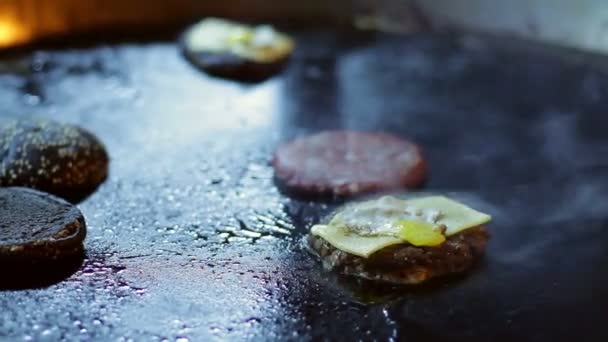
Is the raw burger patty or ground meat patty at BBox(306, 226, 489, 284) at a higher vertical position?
ground meat patty at BBox(306, 226, 489, 284)

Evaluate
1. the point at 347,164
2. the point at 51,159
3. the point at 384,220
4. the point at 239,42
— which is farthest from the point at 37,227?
the point at 239,42

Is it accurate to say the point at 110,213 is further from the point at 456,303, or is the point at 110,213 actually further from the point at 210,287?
the point at 456,303

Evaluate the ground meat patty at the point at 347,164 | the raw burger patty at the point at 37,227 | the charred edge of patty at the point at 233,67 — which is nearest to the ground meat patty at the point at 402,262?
the ground meat patty at the point at 347,164

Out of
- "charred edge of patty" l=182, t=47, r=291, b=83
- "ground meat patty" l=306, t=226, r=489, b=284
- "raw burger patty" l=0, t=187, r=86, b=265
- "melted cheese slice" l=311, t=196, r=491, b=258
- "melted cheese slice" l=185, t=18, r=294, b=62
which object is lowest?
"raw burger patty" l=0, t=187, r=86, b=265

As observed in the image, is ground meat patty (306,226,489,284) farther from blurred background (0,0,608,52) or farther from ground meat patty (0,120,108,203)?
blurred background (0,0,608,52)

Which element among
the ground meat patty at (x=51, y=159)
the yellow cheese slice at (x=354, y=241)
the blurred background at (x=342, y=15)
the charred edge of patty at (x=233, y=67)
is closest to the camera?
the yellow cheese slice at (x=354, y=241)

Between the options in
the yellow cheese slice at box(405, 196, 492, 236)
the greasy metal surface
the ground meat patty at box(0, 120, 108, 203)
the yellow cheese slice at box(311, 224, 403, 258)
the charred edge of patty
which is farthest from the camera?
the charred edge of patty

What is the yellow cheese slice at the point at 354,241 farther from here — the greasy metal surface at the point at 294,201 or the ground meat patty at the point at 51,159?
the ground meat patty at the point at 51,159

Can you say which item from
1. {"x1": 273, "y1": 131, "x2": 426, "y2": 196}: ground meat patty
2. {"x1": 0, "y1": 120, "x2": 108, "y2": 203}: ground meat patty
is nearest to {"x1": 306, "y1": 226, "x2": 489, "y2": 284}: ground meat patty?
{"x1": 273, "y1": 131, "x2": 426, "y2": 196}: ground meat patty
